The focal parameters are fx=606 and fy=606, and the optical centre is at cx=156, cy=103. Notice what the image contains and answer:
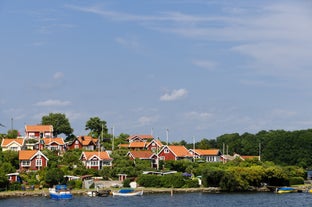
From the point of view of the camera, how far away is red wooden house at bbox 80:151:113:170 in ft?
242

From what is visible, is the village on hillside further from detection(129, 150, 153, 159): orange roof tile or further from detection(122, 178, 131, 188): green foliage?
detection(122, 178, 131, 188): green foliage

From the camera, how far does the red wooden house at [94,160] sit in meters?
73.8

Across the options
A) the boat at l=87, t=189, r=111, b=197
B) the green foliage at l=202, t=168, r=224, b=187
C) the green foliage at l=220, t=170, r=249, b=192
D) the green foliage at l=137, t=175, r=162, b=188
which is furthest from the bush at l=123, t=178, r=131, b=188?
the green foliage at l=220, t=170, r=249, b=192

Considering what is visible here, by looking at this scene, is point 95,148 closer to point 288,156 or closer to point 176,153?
point 176,153

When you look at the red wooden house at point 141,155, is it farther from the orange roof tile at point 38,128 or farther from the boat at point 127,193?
the boat at point 127,193

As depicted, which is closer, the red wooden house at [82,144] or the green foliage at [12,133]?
the red wooden house at [82,144]

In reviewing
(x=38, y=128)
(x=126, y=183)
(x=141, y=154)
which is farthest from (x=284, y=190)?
(x=38, y=128)

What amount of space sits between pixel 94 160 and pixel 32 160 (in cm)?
783

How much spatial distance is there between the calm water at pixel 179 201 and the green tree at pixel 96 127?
33.9 m

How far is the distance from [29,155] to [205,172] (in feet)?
67.3

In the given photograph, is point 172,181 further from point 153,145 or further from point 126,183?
point 153,145

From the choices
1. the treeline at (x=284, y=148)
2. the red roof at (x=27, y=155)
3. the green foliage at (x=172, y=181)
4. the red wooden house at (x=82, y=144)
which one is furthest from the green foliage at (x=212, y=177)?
the treeline at (x=284, y=148)

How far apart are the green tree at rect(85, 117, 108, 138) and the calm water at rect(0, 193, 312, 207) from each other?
3390 cm

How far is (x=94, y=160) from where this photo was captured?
7412 centimetres
